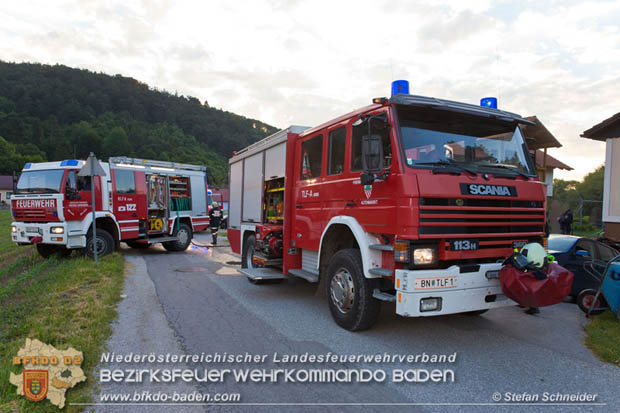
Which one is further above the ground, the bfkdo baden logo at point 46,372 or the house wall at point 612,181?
the house wall at point 612,181

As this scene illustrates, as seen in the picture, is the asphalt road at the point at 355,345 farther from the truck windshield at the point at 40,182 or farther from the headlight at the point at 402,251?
the truck windshield at the point at 40,182

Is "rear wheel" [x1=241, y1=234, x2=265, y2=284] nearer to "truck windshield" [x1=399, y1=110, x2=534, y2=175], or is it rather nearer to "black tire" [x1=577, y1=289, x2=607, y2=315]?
"truck windshield" [x1=399, y1=110, x2=534, y2=175]

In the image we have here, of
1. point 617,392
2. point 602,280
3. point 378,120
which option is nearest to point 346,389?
point 617,392

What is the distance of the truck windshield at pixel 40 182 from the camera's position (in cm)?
1057

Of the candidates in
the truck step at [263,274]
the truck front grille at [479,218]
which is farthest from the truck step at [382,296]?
the truck step at [263,274]

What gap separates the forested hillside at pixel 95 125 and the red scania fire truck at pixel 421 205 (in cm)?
6517

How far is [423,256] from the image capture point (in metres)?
4.39

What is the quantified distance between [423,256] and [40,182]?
414 inches

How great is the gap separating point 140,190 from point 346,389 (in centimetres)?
1099

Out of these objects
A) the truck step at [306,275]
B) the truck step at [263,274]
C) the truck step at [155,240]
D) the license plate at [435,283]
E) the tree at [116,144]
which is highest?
the tree at [116,144]

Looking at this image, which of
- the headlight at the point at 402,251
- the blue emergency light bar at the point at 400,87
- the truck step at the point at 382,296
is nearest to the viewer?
the headlight at the point at 402,251

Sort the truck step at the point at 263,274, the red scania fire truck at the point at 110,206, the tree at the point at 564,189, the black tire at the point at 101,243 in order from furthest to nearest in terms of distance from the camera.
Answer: the tree at the point at 564,189
the black tire at the point at 101,243
the red scania fire truck at the point at 110,206
the truck step at the point at 263,274

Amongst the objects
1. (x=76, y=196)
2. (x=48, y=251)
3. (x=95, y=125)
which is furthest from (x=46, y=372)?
(x=95, y=125)

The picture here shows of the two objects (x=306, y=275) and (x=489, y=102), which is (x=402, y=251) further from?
(x=489, y=102)
